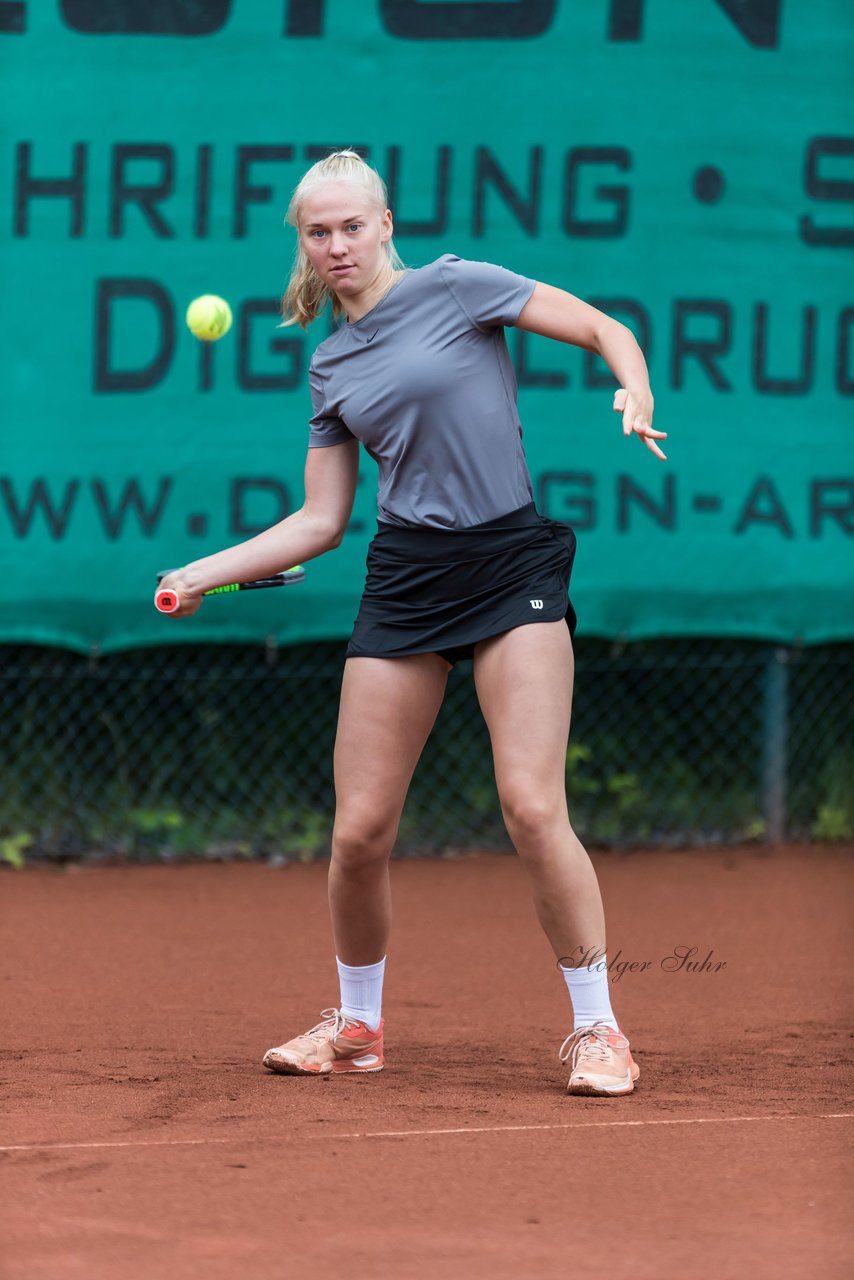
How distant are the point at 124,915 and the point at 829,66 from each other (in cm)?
382

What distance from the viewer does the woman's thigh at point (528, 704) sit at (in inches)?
134

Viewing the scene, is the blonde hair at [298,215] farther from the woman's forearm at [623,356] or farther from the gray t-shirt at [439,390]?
the woman's forearm at [623,356]

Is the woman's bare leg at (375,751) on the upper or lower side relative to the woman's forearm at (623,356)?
lower

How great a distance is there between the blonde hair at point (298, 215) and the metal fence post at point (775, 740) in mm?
3271

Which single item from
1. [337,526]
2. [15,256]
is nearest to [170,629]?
[15,256]

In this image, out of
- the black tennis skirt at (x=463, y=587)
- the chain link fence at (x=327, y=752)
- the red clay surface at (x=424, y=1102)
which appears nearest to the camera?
A: the red clay surface at (x=424, y=1102)

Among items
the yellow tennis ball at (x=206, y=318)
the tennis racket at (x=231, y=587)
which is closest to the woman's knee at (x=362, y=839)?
the tennis racket at (x=231, y=587)

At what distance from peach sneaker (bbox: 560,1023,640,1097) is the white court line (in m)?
0.17

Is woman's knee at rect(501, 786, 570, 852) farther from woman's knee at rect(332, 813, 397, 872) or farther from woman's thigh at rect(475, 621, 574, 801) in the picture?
woman's knee at rect(332, 813, 397, 872)

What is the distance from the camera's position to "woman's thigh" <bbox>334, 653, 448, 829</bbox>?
139 inches

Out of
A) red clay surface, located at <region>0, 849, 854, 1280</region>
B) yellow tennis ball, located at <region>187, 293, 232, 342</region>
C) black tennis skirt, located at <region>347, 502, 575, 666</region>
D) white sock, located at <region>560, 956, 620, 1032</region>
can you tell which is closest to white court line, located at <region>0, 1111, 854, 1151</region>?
red clay surface, located at <region>0, 849, 854, 1280</region>

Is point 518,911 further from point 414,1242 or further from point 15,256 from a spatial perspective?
point 414,1242

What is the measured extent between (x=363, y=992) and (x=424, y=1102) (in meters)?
0.34

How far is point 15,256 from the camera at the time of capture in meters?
6.11
